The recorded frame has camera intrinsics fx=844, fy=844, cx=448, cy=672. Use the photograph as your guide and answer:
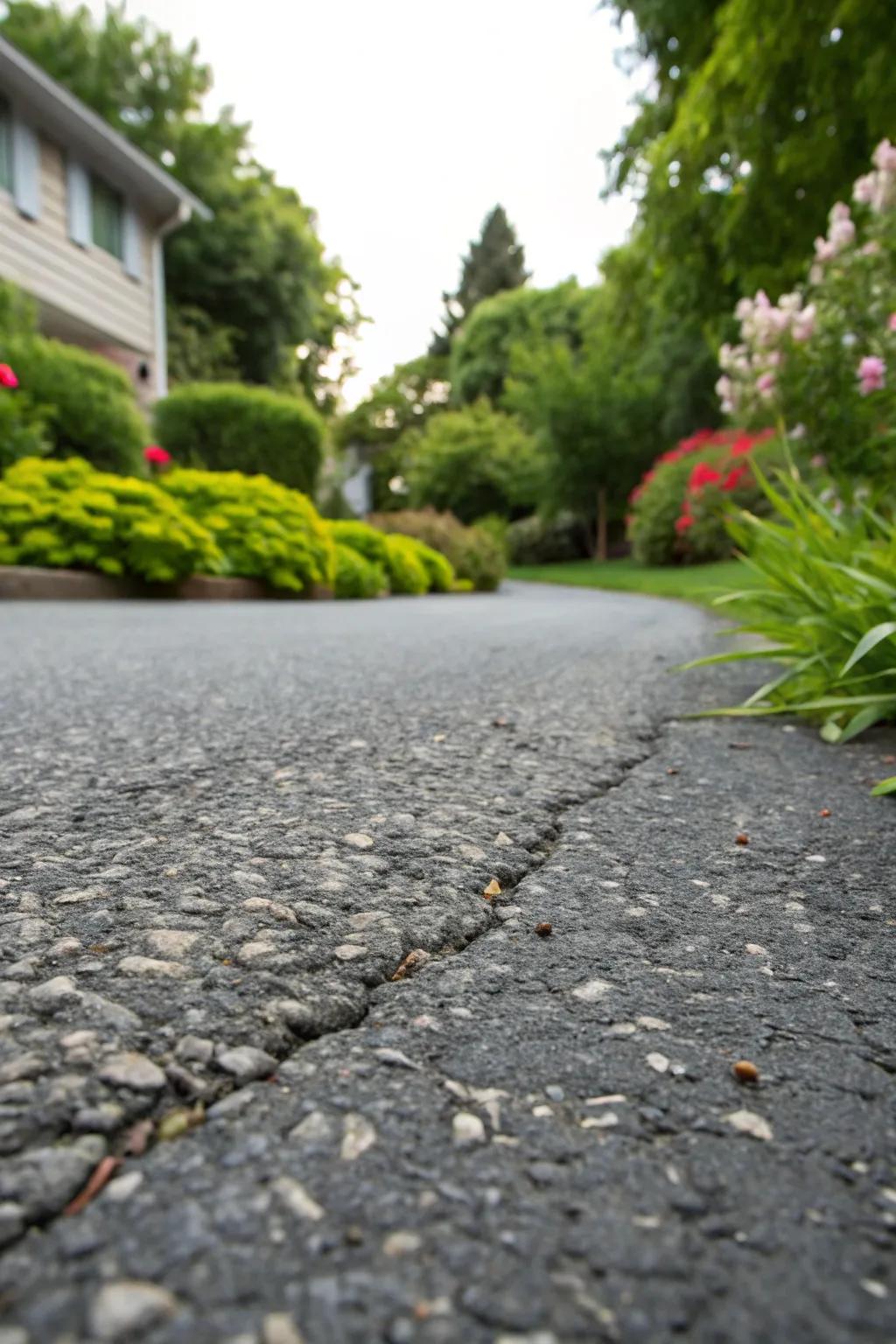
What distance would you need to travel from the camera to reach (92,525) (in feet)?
21.7

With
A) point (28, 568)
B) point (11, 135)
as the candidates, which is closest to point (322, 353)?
point (11, 135)

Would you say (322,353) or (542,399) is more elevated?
(322,353)

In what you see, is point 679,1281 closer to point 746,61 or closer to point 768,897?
point 768,897

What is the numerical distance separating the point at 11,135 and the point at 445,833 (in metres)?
11.7

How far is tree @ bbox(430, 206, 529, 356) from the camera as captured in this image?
36.9 m

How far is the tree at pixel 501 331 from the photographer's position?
27109 millimetres

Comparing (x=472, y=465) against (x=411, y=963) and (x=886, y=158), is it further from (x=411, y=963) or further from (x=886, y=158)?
(x=411, y=963)

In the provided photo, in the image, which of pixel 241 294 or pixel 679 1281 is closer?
pixel 679 1281

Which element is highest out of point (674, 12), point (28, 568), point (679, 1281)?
point (674, 12)

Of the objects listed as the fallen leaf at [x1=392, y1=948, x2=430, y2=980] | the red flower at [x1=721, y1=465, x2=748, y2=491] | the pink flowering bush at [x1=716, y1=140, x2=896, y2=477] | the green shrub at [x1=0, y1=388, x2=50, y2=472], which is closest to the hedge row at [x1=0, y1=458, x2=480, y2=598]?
the green shrub at [x1=0, y1=388, x2=50, y2=472]

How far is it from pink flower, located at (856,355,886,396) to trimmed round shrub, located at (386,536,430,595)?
6791mm

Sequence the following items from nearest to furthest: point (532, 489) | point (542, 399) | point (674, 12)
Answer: point (674, 12) < point (542, 399) < point (532, 489)

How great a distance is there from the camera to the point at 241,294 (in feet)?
55.2

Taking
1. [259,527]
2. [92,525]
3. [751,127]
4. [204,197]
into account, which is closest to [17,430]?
[92,525]
